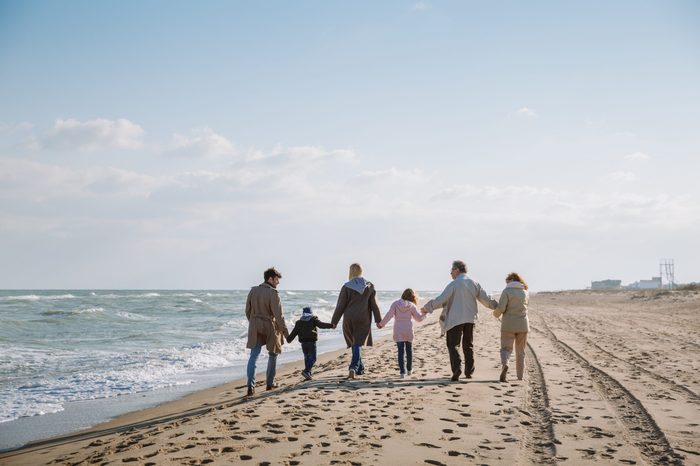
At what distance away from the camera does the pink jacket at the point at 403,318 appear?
1012cm

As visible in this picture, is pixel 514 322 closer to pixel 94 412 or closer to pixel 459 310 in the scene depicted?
pixel 459 310

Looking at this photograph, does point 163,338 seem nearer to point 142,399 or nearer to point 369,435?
point 142,399

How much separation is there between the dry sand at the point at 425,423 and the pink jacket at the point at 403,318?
85 centimetres

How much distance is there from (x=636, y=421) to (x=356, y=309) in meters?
4.82

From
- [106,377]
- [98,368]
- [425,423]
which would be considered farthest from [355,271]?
[98,368]

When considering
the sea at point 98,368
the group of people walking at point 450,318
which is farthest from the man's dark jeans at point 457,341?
the sea at point 98,368

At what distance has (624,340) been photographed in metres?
15.8

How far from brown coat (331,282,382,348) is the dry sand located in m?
0.86

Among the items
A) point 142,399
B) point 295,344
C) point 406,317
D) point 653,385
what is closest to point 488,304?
point 406,317

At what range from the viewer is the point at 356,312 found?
31.9ft

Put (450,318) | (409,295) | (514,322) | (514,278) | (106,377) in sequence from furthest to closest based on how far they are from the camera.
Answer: (106,377)
(409,295)
(514,278)
(450,318)
(514,322)

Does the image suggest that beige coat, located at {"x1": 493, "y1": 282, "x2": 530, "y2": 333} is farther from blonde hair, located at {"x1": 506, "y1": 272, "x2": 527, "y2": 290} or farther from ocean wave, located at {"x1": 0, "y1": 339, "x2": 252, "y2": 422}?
ocean wave, located at {"x1": 0, "y1": 339, "x2": 252, "y2": 422}

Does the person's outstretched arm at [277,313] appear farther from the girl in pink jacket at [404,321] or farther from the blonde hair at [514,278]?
the blonde hair at [514,278]

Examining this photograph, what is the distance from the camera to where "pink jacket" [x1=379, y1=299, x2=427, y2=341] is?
10.1 metres
